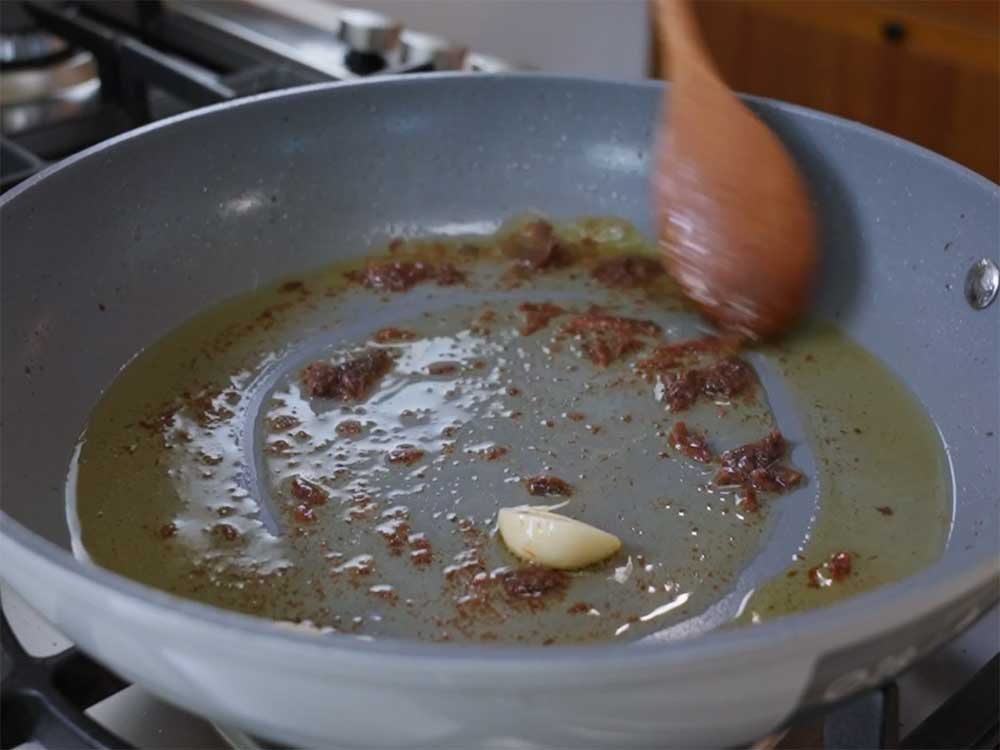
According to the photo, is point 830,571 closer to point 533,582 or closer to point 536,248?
point 533,582

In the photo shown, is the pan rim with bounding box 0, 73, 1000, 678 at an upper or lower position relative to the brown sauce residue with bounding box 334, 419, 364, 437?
upper

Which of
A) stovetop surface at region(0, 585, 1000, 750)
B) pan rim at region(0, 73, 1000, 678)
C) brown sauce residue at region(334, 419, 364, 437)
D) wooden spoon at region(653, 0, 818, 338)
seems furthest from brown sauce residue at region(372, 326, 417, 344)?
pan rim at region(0, 73, 1000, 678)

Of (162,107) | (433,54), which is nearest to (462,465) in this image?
(433,54)

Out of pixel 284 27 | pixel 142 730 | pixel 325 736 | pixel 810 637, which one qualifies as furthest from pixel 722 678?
pixel 284 27

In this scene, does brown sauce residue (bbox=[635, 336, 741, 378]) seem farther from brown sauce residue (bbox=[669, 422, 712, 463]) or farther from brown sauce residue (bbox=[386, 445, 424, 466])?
brown sauce residue (bbox=[386, 445, 424, 466])

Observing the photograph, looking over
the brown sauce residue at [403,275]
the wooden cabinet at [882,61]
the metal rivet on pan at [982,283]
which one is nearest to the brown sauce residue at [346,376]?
the brown sauce residue at [403,275]

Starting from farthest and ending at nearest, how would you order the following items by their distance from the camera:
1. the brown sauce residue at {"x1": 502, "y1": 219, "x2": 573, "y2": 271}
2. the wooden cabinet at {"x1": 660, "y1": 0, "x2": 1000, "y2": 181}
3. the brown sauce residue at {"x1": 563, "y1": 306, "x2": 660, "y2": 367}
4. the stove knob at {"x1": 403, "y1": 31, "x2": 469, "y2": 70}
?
the wooden cabinet at {"x1": 660, "y1": 0, "x2": 1000, "y2": 181} → the stove knob at {"x1": 403, "y1": 31, "x2": 469, "y2": 70} → the brown sauce residue at {"x1": 502, "y1": 219, "x2": 573, "y2": 271} → the brown sauce residue at {"x1": 563, "y1": 306, "x2": 660, "y2": 367}

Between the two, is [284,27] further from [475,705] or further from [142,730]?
[475,705]
